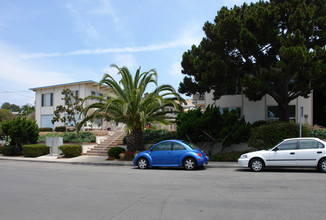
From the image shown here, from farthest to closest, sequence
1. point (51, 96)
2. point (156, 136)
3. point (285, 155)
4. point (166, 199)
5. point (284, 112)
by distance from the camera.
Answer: point (51, 96) → point (156, 136) → point (284, 112) → point (285, 155) → point (166, 199)

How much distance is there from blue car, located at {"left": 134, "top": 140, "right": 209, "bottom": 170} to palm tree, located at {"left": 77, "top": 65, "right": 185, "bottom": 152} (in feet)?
12.4

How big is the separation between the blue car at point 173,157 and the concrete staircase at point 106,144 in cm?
817

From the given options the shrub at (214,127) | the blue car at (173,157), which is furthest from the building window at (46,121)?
the blue car at (173,157)

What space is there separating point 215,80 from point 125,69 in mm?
5998

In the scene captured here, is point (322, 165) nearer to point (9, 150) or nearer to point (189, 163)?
point (189, 163)

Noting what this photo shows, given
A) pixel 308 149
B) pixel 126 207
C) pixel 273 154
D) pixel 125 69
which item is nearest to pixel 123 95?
pixel 125 69

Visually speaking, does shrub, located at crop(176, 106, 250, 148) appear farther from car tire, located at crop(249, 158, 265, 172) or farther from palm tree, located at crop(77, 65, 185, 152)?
car tire, located at crop(249, 158, 265, 172)

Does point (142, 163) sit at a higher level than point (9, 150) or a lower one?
higher

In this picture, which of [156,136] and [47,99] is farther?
[47,99]

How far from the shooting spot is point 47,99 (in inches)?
1649

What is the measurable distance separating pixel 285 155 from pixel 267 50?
9.68 metres

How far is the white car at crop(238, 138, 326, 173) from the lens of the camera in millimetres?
11484

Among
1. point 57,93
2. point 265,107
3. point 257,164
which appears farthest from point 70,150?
point 57,93

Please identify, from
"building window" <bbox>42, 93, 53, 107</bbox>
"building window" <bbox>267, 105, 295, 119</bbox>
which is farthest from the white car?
"building window" <bbox>42, 93, 53, 107</bbox>
